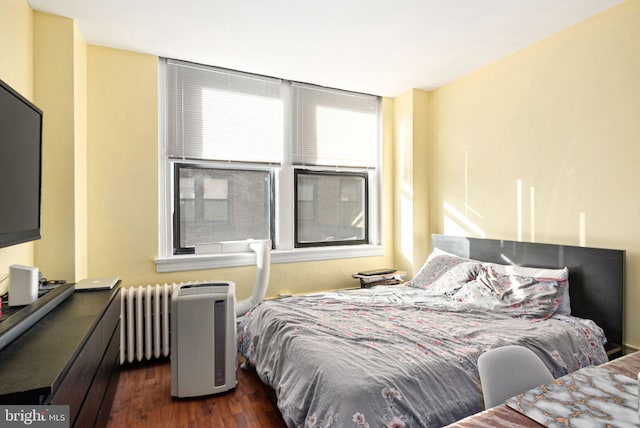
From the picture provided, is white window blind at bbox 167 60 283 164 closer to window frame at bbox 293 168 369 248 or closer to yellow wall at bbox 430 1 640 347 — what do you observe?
window frame at bbox 293 168 369 248

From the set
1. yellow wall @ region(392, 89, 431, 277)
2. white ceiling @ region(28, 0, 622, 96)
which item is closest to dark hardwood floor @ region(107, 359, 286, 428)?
yellow wall @ region(392, 89, 431, 277)

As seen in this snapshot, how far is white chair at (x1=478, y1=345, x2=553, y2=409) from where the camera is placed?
1243mm

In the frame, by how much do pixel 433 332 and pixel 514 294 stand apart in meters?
0.89

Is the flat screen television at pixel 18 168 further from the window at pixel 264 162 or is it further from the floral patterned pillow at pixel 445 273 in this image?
the floral patterned pillow at pixel 445 273

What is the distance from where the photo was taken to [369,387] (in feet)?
4.80

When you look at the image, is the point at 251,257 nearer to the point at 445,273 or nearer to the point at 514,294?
the point at 445,273

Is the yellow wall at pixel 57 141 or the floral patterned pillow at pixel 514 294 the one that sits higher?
the yellow wall at pixel 57 141

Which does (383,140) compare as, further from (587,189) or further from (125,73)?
(125,73)

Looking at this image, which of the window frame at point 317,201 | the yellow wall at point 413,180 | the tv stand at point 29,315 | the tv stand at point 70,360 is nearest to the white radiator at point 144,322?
the tv stand at point 70,360

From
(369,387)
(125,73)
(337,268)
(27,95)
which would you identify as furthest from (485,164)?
(27,95)

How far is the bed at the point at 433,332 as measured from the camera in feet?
4.96

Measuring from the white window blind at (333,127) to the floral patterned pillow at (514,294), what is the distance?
6.11 feet

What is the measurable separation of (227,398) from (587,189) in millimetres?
2992

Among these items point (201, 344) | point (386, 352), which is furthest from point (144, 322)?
point (386, 352)
